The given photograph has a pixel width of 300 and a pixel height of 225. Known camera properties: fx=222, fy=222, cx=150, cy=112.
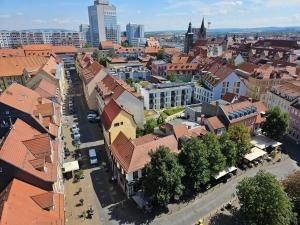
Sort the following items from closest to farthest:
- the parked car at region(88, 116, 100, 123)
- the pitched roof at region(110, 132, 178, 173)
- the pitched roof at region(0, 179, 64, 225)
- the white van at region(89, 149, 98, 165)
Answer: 1. the pitched roof at region(0, 179, 64, 225)
2. the pitched roof at region(110, 132, 178, 173)
3. the white van at region(89, 149, 98, 165)
4. the parked car at region(88, 116, 100, 123)

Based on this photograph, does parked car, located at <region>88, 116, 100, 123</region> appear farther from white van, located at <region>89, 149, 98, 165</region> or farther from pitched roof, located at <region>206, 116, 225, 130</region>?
pitched roof, located at <region>206, 116, 225, 130</region>

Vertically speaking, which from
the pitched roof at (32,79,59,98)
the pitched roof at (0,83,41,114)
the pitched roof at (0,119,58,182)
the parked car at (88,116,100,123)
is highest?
the pitched roof at (0,83,41,114)

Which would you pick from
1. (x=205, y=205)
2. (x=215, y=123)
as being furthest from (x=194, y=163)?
(x=215, y=123)

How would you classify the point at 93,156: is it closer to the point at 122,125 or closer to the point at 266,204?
the point at 122,125

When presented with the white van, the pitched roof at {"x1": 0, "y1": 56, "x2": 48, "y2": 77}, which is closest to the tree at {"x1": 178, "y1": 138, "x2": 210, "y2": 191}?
the white van

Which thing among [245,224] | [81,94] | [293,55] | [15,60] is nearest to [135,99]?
[245,224]

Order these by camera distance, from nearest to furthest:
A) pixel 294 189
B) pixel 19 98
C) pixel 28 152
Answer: pixel 28 152
pixel 294 189
pixel 19 98

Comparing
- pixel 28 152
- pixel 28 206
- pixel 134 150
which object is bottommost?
pixel 28 206
